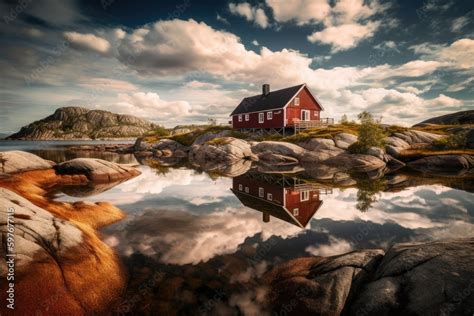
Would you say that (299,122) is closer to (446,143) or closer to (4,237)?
(446,143)

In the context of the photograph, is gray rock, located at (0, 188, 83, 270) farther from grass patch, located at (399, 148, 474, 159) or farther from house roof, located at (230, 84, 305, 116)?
house roof, located at (230, 84, 305, 116)

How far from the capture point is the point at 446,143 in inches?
1326

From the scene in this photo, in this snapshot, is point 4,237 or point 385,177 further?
point 385,177

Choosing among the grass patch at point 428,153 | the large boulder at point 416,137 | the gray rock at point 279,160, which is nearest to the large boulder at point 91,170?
the gray rock at point 279,160

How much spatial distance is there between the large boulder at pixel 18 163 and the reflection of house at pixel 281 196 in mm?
15299

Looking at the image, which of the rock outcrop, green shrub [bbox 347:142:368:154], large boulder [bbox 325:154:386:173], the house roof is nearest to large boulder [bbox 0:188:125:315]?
the rock outcrop

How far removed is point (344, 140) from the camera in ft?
116

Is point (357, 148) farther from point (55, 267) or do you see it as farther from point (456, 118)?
point (456, 118)

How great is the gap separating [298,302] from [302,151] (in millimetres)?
31266

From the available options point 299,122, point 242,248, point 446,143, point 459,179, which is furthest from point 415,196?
point 299,122

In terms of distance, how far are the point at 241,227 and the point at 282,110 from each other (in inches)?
1392

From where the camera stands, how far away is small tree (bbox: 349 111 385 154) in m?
31.1

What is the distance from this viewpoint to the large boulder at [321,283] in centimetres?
552

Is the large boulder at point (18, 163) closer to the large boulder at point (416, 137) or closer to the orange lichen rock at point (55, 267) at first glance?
the orange lichen rock at point (55, 267)
